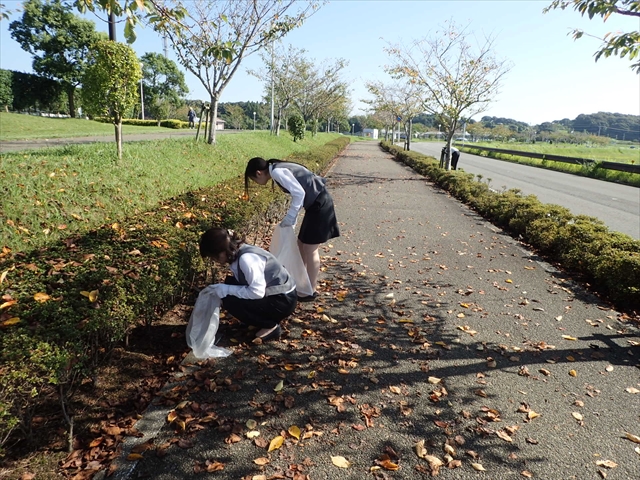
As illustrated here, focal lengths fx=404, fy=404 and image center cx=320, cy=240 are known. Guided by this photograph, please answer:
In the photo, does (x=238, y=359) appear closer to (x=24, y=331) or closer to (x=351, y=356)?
(x=351, y=356)

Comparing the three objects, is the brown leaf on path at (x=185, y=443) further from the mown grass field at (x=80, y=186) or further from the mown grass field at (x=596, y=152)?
the mown grass field at (x=596, y=152)

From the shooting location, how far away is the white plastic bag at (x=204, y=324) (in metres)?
3.08

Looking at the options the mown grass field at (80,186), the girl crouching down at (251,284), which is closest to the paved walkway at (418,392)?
the girl crouching down at (251,284)

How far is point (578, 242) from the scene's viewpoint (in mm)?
5848

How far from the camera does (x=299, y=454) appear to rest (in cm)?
229

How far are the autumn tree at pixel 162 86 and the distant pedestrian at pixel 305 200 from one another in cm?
5385

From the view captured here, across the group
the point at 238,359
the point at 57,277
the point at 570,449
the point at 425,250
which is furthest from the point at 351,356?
the point at 425,250

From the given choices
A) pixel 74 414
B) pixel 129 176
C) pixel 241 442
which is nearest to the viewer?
pixel 241 442

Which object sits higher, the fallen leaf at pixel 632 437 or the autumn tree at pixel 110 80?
the autumn tree at pixel 110 80

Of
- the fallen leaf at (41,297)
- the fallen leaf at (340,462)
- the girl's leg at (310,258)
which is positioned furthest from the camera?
the girl's leg at (310,258)

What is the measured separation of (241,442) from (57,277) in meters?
1.62

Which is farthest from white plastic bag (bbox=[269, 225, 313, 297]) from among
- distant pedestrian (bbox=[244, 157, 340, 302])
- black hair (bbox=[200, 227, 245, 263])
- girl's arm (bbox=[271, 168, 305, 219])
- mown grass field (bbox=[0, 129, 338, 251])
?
mown grass field (bbox=[0, 129, 338, 251])

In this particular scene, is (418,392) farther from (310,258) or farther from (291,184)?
(291,184)

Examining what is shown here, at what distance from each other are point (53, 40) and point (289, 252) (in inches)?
1668
